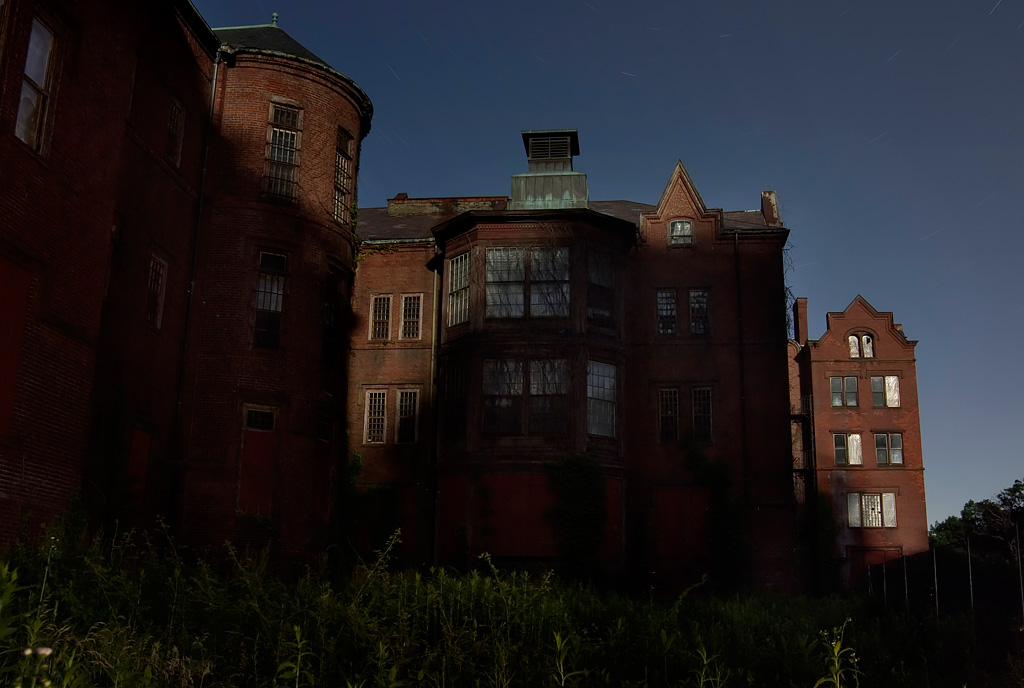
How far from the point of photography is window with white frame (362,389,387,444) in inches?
1241

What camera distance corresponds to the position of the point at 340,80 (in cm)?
2808

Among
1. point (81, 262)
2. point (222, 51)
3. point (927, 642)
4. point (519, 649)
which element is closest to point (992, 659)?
point (927, 642)

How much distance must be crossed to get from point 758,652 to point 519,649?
434cm

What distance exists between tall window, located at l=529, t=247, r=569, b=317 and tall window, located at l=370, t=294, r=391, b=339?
6.06m

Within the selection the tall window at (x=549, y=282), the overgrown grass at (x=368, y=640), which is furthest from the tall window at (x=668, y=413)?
the overgrown grass at (x=368, y=640)

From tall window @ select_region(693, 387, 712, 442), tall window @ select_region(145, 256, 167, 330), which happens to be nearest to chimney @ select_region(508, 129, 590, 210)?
tall window @ select_region(693, 387, 712, 442)

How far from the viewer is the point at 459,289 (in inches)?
1196

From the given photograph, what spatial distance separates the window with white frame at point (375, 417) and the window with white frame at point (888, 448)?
32.4 m

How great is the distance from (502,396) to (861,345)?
33995mm

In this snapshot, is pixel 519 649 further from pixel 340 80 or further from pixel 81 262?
pixel 340 80

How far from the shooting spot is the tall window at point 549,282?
2884 cm

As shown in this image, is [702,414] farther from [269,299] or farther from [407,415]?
[269,299]

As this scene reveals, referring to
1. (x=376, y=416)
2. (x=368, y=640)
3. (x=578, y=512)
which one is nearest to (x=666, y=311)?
(x=578, y=512)

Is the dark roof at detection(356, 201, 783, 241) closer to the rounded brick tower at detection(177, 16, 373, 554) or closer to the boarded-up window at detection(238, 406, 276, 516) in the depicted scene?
the rounded brick tower at detection(177, 16, 373, 554)
